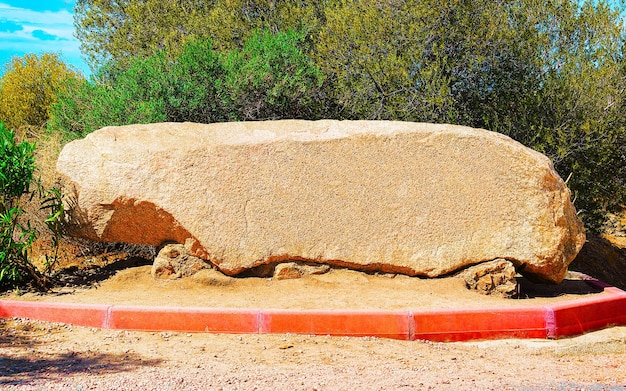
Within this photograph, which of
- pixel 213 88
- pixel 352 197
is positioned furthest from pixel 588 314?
pixel 213 88

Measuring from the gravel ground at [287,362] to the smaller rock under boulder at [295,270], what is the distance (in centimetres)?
121

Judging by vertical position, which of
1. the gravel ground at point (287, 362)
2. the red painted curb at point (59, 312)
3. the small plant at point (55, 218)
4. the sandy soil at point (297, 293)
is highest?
the small plant at point (55, 218)

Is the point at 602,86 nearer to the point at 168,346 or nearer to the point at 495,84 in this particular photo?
the point at 495,84

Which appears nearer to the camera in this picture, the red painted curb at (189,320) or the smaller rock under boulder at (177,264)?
the red painted curb at (189,320)

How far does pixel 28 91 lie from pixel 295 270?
13.0 metres

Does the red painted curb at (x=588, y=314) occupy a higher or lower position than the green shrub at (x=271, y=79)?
lower

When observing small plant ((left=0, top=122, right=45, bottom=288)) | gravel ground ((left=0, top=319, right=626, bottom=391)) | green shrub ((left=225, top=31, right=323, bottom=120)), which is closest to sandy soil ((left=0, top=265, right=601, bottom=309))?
small plant ((left=0, top=122, right=45, bottom=288))

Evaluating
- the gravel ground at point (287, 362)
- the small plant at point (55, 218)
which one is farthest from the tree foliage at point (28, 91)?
the gravel ground at point (287, 362)

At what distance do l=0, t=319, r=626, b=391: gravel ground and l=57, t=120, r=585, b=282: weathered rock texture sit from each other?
114cm

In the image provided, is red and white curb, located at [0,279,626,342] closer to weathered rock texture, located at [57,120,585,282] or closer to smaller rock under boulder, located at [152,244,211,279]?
weathered rock texture, located at [57,120,585,282]

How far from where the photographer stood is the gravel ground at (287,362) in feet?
14.6

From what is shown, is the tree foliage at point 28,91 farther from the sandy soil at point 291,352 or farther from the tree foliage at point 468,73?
the sandy soil at point 291,352

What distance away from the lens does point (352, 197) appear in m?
6.81

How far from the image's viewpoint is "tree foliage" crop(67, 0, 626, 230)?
9.82m
